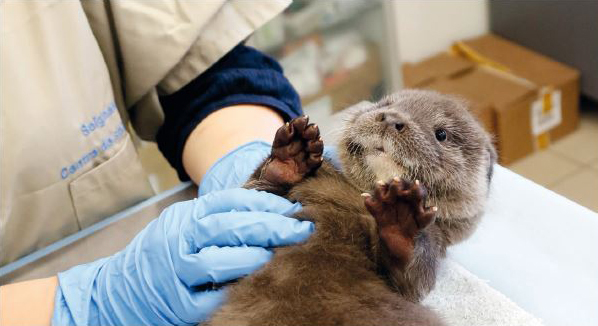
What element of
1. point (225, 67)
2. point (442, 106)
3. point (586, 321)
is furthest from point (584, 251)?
point (225, 67)

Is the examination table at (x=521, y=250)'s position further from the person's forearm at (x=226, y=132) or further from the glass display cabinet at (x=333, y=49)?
the glass display cabinet at (x=333, y=49)

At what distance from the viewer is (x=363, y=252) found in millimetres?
1038

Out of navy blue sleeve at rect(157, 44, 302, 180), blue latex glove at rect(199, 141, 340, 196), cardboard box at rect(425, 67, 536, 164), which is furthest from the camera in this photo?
cardboard box at rect(425, 67, 536, 164)

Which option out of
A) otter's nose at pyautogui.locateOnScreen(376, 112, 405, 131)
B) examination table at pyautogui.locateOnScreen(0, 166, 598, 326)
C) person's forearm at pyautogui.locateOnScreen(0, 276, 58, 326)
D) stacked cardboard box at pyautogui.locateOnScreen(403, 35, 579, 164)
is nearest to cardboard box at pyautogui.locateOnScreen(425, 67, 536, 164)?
stacked cardboard box at pyautogui.locateOnScreen(403, 35, 579, 164)

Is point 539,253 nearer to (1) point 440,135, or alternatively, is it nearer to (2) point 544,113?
(1) point 440,135

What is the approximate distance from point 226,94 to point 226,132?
12cm

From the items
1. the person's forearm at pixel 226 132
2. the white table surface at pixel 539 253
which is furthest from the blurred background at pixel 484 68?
the white table surface at pixel 539 253

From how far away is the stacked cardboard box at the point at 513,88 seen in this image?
9.80ft

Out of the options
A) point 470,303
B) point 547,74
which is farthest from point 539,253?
point 547,74

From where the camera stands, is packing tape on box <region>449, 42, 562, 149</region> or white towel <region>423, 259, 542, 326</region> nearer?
white towel <region>423, 259, 542, 326</region>

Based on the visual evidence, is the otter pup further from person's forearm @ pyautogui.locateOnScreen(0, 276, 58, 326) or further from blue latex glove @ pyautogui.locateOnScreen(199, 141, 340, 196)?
person's forearm @ pyautogui.locateOnScreen(0, 276, 58, 326)

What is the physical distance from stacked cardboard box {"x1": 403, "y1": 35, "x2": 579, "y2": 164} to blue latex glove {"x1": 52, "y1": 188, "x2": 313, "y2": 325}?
2039mm

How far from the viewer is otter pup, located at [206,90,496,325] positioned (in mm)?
953

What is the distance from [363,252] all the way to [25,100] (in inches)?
34.3
